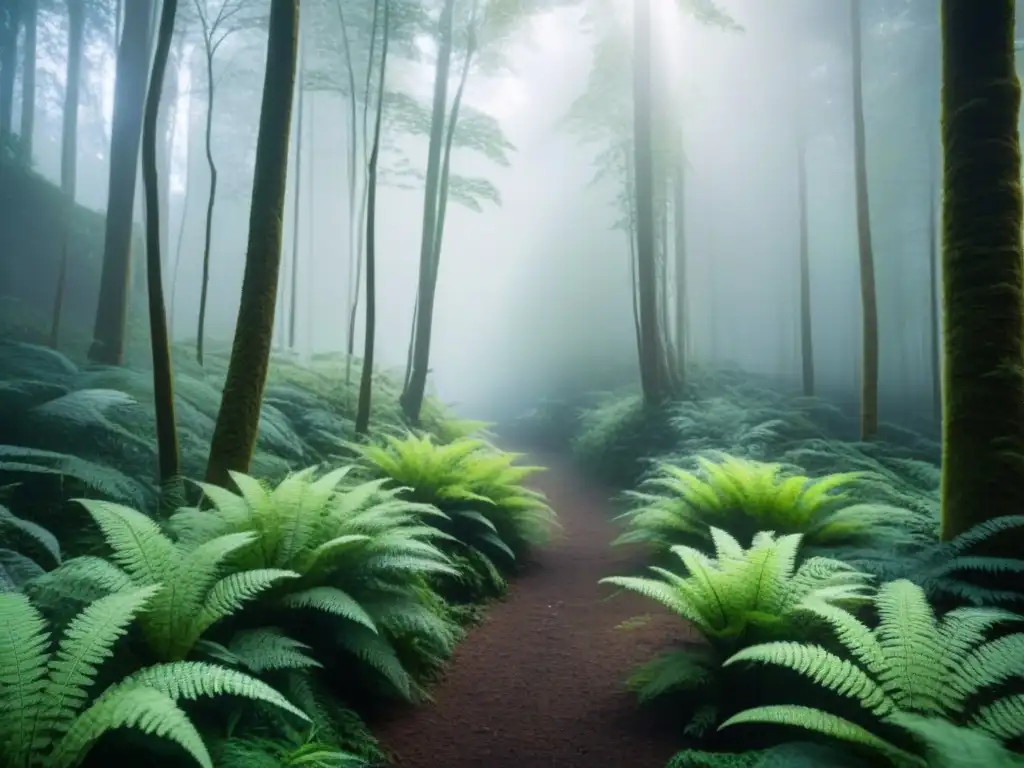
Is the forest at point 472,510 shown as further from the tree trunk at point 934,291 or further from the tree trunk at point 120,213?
the tree trunk at point 934,291

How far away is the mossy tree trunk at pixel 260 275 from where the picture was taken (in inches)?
187

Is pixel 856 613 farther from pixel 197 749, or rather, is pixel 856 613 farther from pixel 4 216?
pixel 4 216

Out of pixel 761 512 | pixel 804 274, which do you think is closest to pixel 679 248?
pixel 804 274

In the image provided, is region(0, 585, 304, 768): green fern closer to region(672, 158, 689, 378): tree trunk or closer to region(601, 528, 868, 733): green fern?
region(601, 528, 868, 733): green fern

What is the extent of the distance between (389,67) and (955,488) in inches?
732

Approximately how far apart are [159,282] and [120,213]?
16.1 ft

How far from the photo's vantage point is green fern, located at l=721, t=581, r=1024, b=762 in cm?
215

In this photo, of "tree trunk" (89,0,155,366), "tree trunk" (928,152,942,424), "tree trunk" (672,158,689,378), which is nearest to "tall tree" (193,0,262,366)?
"tree trunk" (89,0,155,366)

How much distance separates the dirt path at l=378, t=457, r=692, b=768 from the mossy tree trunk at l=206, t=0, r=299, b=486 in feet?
8.50

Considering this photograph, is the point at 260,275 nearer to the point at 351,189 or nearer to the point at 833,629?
the point at 833,629

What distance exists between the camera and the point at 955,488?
12.0 ft

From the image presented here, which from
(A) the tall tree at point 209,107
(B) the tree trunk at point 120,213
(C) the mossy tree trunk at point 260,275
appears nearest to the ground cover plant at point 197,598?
(C) the mossy tree trunk at point 260,275

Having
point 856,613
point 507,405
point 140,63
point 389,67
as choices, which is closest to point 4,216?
point 140,63

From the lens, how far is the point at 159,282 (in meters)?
4.66
